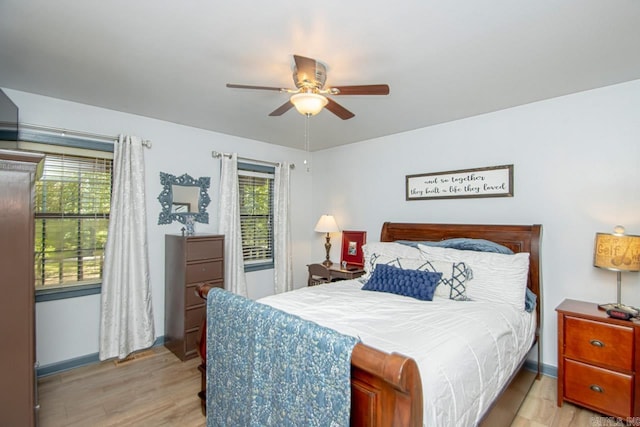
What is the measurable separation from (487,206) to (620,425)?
1.85m

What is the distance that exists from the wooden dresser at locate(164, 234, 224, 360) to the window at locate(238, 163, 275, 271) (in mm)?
831

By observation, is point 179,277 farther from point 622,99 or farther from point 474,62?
point 622,99

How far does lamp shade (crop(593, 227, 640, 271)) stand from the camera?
2.13 metres

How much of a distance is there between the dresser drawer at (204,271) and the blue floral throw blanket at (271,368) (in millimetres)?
1339

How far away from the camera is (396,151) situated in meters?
3.87

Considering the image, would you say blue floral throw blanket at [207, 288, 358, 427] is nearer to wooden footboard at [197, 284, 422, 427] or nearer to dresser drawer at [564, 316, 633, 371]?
wooden footboard at [197, 284, 422, 427]

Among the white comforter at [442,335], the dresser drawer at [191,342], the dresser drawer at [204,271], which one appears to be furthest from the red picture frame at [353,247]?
the dresser drawer at [191,342]

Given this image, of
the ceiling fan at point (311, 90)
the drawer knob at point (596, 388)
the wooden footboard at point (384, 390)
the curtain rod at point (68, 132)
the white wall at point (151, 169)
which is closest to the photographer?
the wooden footboard at point (384, 390)

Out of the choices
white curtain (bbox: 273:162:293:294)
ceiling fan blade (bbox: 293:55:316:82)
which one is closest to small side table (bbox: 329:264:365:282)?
white curtain (bbox: 273:162:293:294)

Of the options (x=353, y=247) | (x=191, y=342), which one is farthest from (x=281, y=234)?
(x=191, y=342)

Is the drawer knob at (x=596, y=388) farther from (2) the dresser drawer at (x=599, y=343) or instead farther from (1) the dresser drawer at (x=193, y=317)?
(1) the dresser drawer at (x=193, y=317)

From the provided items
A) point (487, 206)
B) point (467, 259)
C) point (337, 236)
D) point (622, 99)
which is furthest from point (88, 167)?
point (622, 99)

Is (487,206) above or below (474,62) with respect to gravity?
below

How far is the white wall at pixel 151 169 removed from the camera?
2.76 meters
